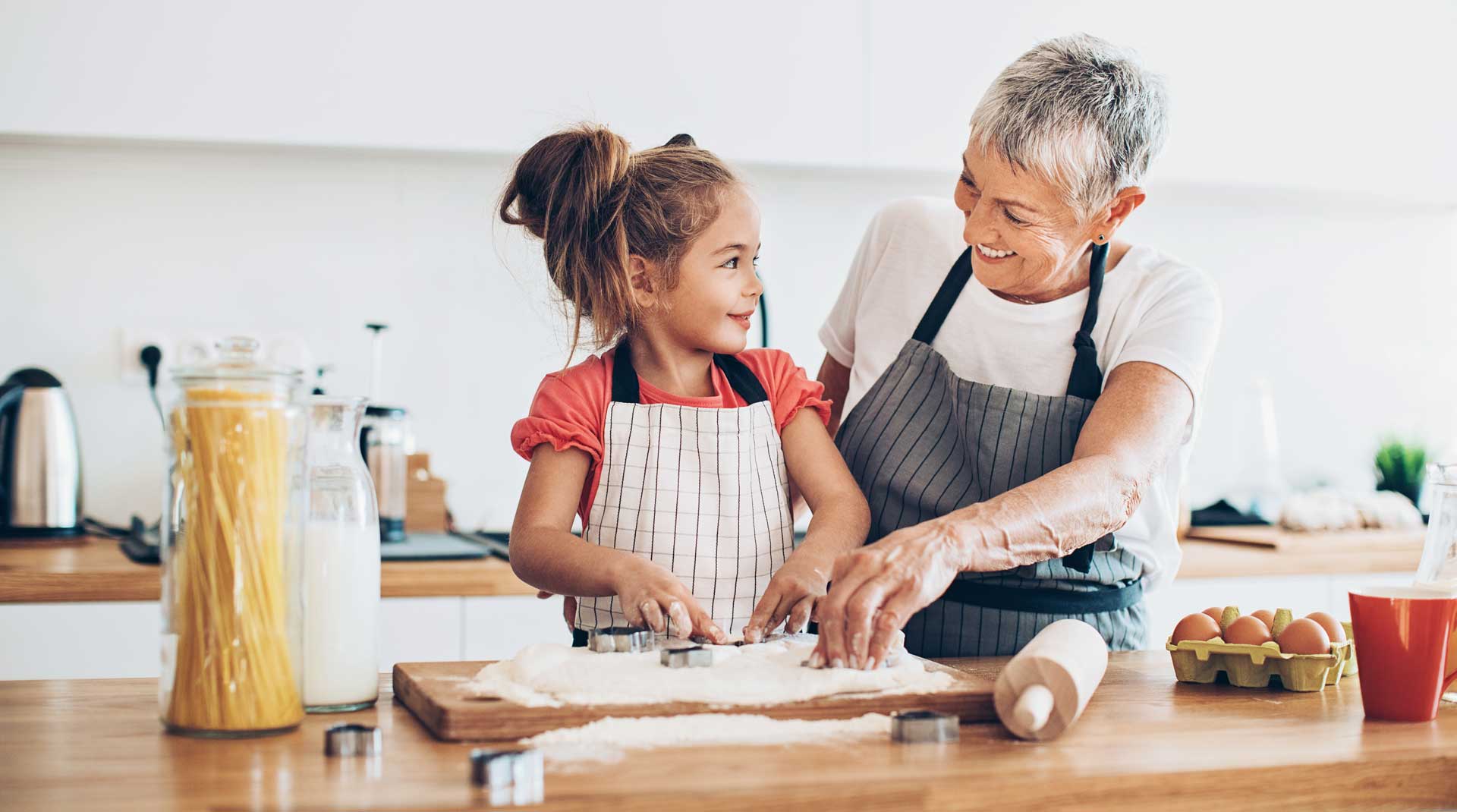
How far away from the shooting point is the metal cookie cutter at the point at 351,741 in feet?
2.55

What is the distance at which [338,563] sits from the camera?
2.88 ft

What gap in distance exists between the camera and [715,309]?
1309 mm

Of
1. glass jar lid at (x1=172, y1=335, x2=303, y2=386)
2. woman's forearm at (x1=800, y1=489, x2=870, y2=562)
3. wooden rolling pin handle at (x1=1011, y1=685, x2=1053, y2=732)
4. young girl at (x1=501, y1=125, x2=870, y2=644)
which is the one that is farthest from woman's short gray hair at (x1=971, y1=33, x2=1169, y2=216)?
glass jar lid at (x1=172, y1=335, x2=303, y2=386)

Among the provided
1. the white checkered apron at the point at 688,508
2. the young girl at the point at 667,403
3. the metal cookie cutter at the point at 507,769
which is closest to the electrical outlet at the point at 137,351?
the young girl at the point at 667,403

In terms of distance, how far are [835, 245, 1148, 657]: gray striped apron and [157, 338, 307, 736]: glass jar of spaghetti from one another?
0.73 metres

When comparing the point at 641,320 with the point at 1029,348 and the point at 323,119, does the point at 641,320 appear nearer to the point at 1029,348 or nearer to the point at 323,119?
the point at 1029,348

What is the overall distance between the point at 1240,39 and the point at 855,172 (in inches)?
31.9

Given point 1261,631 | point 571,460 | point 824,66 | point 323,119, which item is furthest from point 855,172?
point 1261,631

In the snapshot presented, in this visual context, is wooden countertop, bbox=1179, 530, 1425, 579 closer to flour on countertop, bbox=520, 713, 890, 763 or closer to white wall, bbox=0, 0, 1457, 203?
white wall, bbox=0, 0, 1457, 203

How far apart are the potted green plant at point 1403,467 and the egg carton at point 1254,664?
1.91 meters

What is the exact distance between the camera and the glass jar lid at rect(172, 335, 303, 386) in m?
0.79

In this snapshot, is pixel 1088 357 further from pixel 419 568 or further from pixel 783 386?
pixel 419 568

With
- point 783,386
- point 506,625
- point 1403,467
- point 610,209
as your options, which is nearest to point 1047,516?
point 783,386

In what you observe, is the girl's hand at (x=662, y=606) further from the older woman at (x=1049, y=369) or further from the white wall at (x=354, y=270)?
the white wall at (x=354, y=270)
